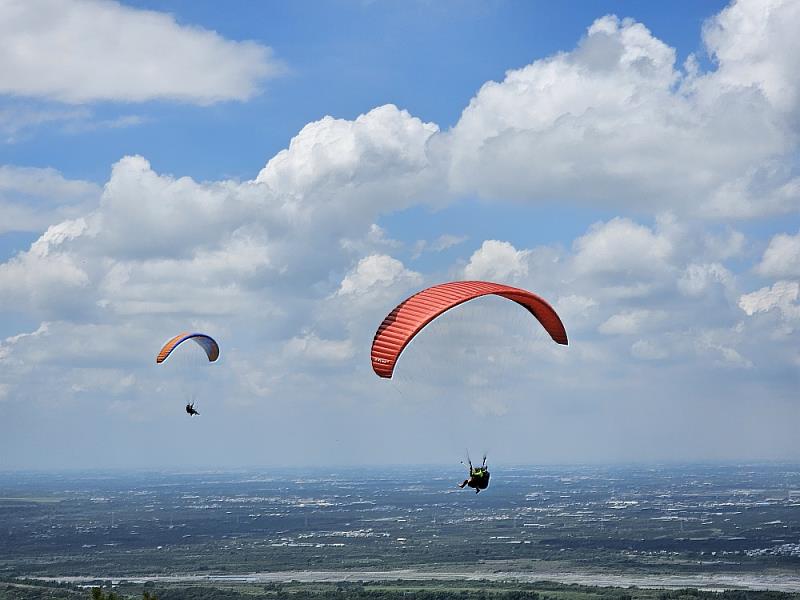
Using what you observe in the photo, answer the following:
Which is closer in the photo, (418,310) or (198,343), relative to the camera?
(418,310)

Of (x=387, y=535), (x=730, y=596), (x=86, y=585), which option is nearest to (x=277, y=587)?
(x=86, y=585)

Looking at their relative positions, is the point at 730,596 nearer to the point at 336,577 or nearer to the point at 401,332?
the point at 336,577

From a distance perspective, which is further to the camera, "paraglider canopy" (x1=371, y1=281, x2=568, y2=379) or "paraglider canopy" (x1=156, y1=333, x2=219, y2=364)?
"paraglider canopy" (x1=156, y1=333, x2=219, y2=364)

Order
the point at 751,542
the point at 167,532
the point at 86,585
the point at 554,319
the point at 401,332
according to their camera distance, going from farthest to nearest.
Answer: the point at 167,532 < the point at 751,542 < the point at 86,585 < the point at 554,319 < the point at 401,332
